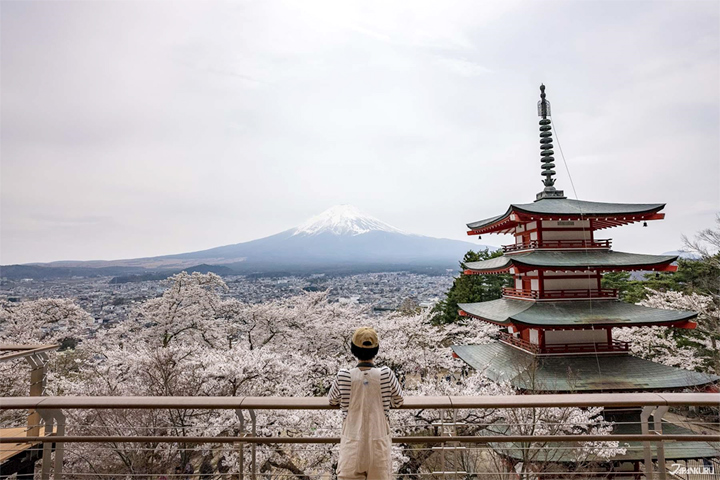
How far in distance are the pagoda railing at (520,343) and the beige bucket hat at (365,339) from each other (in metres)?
7.50

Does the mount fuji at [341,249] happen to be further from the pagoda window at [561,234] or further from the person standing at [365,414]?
the person standing at [365,414]

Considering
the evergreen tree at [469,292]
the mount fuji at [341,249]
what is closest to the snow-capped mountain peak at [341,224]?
the mount fuji at [341,249]

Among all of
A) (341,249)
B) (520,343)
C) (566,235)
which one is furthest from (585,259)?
(341,249)

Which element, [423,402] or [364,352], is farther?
[423,402]

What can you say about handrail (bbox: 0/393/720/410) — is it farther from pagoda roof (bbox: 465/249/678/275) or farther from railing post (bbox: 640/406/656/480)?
pagoda roof (bbox: 465/249/678/275)

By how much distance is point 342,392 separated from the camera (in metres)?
1.88

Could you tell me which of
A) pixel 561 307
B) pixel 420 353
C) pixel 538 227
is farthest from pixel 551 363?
pixel 420 353

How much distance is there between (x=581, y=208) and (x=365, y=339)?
8.64 m

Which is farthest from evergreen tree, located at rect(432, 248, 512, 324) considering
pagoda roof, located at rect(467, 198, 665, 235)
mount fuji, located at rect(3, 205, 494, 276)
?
mount fuji, located at rect(3, 205, 494, 276)

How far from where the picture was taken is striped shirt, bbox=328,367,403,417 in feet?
6.18

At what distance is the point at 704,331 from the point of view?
1296cm

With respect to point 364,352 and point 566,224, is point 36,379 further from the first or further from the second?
point 566,224

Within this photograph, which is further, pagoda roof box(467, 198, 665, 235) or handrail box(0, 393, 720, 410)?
pagoda roof box(467, 198, 665, 235)

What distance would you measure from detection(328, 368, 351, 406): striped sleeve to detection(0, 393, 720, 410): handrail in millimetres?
61
